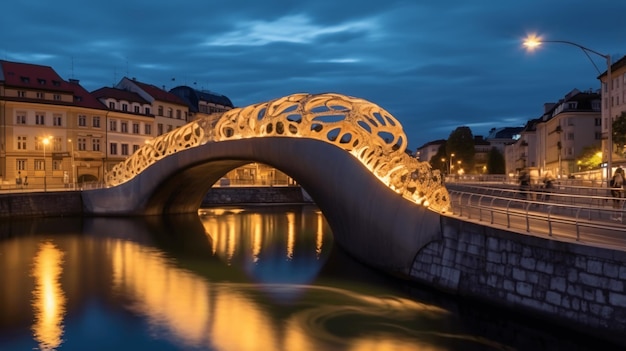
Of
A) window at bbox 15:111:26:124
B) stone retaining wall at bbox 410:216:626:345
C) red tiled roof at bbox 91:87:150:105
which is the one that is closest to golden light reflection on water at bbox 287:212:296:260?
stone retaining wall at bbox 410:216:626:345

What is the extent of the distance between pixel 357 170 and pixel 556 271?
9809 mm

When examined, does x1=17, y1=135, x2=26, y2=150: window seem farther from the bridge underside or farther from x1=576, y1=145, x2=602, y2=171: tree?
x1=576, y1=145, x2=602, y2=171: tree

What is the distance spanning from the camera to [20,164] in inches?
2461

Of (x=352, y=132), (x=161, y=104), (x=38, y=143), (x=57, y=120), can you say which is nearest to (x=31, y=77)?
(x=57, y=120)

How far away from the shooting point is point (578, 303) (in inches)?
501

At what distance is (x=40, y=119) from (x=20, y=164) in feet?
16.6

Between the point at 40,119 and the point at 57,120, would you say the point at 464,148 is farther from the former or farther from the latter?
the point at 40,119

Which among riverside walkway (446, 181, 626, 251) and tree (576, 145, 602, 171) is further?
tree (576, 145, 602, 171)

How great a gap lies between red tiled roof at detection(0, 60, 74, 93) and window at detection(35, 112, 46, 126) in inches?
108

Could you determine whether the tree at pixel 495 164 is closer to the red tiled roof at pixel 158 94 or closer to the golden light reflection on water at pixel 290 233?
the red tiled roof at pixel 158 94

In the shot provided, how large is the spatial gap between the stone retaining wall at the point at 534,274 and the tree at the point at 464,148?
78759 mm

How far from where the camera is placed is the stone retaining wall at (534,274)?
39.4 ft

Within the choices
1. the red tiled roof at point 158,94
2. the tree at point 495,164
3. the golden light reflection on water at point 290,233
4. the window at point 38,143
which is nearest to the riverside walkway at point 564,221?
the golden light reflection on water at point 290,233

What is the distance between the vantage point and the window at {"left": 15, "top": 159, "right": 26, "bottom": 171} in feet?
205
